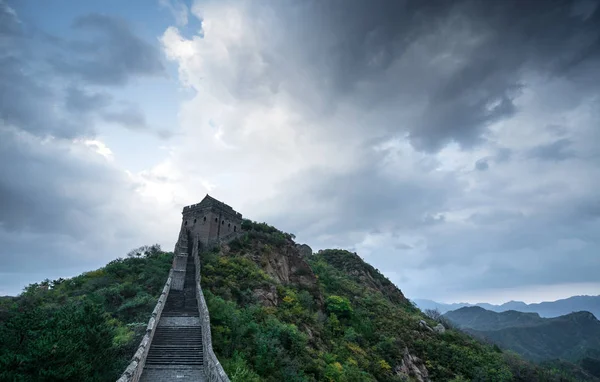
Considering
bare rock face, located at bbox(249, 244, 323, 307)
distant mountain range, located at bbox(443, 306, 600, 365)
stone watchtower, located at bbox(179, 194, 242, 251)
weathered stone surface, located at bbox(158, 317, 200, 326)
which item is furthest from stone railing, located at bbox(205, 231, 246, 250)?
distant mountain range, located at bbox(443, 306, 600, 365)

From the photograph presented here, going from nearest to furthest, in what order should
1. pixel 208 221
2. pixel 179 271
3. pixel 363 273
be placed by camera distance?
pixel 179 271 → pixel 208 221 → pixel 363 273

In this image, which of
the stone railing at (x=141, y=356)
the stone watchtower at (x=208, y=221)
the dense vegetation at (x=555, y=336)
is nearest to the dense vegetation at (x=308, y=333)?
the stone railing at (x=141, y=356)

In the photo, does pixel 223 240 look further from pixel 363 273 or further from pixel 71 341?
pixel 363 273

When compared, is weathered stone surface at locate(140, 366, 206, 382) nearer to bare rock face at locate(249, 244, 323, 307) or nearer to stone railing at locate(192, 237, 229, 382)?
stone railing at locate(192, 237, 229, 382)

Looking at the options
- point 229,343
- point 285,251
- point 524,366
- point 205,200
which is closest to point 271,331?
point 229,343

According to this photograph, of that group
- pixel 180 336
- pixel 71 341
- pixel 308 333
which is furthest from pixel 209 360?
pixel 308 333

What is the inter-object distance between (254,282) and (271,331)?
778 cm

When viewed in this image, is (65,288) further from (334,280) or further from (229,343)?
(334,280)

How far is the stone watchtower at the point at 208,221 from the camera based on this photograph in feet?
128

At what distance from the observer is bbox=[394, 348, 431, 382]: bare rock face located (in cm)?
2975

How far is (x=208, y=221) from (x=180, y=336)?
22.0 meters

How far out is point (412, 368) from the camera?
30969 millimetres

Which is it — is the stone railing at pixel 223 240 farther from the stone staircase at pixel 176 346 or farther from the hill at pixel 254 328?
the stone staircase at pixel 176 346

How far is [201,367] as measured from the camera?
15.5 meters
